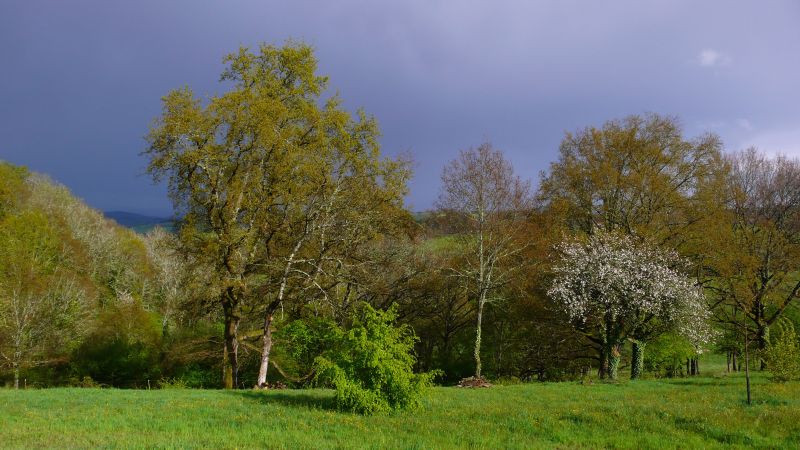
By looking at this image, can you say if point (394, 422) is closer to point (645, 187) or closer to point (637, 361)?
point (637, 361)

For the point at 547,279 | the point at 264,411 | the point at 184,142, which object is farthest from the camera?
the point at 547,279

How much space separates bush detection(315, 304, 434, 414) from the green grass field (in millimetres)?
539

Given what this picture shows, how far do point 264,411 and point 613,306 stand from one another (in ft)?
71.8

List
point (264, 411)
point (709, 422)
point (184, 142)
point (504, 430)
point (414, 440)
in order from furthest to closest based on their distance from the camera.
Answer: point (184, 142), point (264, 411), point (709, 422), point (504, 430), point (414, 440)

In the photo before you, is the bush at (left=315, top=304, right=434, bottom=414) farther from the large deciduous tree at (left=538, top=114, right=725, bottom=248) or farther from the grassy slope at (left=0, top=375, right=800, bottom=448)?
the large deciduous tree at (left=538, top=114, right=725, bottom=248)

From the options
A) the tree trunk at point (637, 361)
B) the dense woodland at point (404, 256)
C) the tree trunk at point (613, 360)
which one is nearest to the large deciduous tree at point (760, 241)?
the dense woodland at point (404, 256)

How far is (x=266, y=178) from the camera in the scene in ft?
91.4

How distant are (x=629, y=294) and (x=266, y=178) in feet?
69.9

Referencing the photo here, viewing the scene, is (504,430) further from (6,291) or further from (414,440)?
(6,291)

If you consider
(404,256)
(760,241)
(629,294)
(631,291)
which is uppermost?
(760,241)

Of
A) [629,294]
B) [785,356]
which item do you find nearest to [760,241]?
[629,294]

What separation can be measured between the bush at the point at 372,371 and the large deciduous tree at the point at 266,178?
11164 millimetres

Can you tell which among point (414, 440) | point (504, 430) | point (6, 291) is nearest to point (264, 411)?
point (414, 440)

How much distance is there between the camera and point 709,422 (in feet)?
47.0
